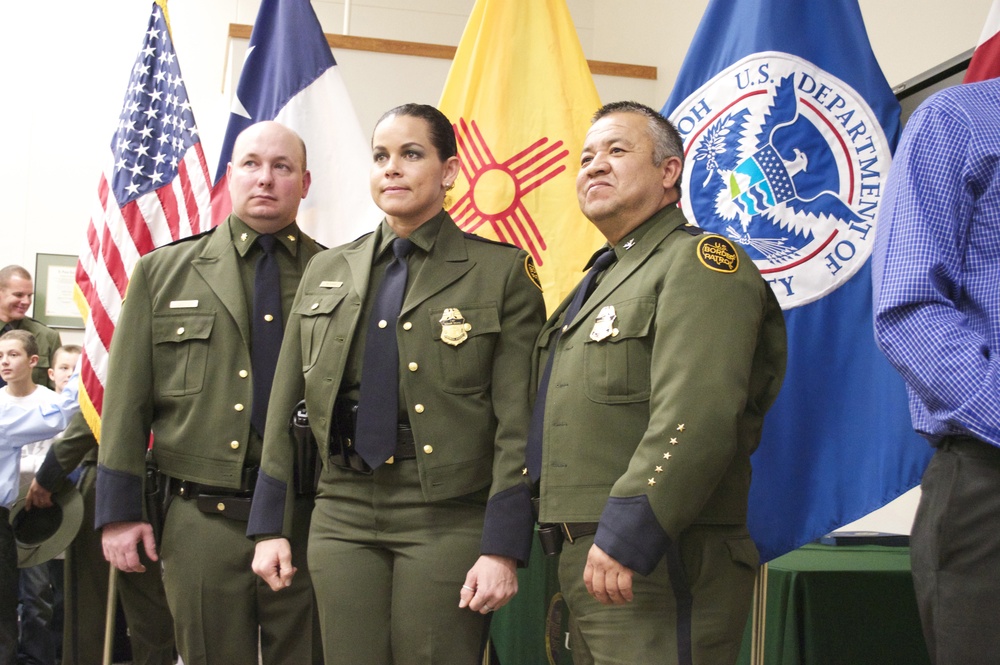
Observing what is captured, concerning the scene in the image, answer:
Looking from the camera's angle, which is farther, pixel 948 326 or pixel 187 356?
pixel 187 356

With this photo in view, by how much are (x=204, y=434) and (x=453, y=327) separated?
0.68m

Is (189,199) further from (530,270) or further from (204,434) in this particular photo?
(530,270)

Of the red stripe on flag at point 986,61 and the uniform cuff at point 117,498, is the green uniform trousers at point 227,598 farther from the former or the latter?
the red stripe on flag at point 986,61

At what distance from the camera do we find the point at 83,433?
314 cm

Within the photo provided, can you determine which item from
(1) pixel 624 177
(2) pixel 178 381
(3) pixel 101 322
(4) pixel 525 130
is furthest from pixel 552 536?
(3) pixel 101 322

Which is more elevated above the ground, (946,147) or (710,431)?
(946,147)

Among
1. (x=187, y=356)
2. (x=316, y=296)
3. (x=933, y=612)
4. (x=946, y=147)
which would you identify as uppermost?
(x=946, y=147)

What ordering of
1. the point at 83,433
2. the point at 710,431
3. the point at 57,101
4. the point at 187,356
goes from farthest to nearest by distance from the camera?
the point at 57,101
the point at 83,433
the point at 187,356
the point at 710,431

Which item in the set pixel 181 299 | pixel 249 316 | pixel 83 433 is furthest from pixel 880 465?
pixel 83 433

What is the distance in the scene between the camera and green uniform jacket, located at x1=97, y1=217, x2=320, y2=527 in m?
2.24

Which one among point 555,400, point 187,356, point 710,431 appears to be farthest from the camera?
point 187,356

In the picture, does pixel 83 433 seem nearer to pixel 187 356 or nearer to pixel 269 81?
pixel 187 356

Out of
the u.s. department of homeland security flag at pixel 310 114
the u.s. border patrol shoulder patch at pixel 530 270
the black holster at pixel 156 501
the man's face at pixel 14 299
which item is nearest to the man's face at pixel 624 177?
the u.s. border patrol shoulder patch at pixel 530 270

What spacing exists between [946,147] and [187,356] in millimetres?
1657
